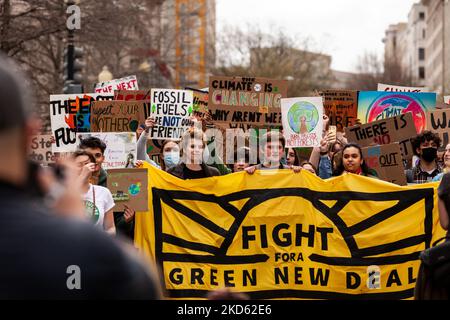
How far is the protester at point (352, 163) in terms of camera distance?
934 centimetres

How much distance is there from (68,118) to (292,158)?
2739 mm

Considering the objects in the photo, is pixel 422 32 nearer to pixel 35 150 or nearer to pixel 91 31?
pixel 91 31

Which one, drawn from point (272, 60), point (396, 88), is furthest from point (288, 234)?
point (272, 60)

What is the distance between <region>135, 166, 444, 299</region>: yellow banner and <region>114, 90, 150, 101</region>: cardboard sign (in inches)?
159

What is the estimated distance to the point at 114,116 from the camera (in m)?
12.0

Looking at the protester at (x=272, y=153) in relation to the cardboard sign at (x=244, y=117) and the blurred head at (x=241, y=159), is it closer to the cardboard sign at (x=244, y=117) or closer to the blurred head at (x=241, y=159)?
the blurred head at (x=241, y=159)

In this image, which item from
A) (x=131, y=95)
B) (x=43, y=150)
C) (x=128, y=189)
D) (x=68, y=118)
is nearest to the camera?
(x=128, y=189)

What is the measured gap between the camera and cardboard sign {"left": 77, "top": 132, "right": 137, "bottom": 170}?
10180 mm

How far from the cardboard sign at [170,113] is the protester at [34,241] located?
391 inches

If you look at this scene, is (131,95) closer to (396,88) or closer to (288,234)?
(396,88)

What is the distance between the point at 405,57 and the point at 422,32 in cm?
1450

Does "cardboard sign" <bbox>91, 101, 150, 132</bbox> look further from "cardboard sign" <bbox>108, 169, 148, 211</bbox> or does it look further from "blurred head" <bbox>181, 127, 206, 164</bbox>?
"cardboard sign" <bbox>108, 169, 148, 211</bbox>

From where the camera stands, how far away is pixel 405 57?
157 metres
